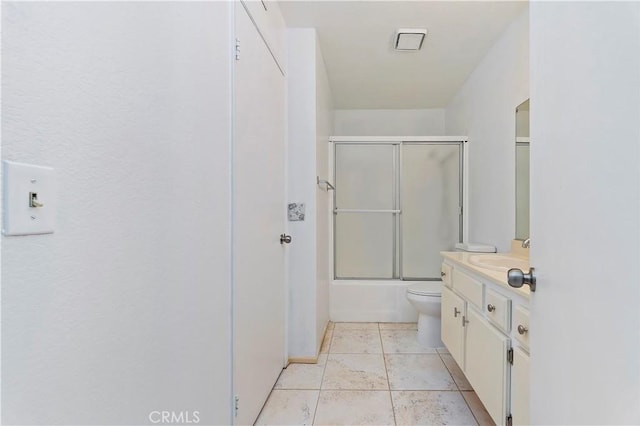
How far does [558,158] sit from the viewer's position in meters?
0.77

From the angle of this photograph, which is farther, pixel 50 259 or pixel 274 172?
pixel 274 172

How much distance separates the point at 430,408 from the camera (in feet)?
5.99

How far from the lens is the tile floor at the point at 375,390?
1.74 metres

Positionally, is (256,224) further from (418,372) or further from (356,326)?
(356,326)

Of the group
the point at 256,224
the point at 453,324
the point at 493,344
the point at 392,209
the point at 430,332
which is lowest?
the point at 430,332

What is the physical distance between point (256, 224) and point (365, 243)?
7.46 ft

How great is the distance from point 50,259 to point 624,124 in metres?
1.01

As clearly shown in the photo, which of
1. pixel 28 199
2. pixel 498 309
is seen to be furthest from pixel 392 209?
pixel 28 199

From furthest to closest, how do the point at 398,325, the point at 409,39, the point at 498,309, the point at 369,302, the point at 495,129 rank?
the point at 369,302, the point at 398,325, the point at 495,129, the point at 409,39, the point at 498,309

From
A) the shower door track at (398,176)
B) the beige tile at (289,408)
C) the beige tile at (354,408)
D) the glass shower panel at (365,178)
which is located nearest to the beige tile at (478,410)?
the beige tile at (354,408)

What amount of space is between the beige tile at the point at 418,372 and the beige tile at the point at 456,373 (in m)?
0.03

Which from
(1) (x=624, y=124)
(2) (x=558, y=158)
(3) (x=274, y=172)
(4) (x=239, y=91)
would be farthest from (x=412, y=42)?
(1) (x=624, y=124)

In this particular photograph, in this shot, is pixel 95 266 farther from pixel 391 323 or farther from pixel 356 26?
pixel 391 323

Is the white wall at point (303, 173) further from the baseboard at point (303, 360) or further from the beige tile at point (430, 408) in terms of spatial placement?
the beige tile at point (430, 408)
